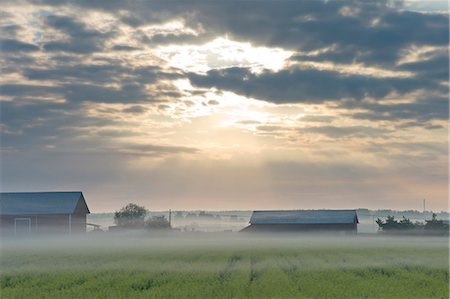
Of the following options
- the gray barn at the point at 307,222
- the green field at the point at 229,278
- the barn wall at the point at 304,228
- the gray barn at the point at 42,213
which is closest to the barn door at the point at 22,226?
the gray barn at the point at 42,213

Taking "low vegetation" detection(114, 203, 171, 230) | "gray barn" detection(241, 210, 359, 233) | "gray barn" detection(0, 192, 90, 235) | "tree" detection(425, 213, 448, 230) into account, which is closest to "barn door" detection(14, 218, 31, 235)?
"gray barn" detection(0, 192, 90, 235)

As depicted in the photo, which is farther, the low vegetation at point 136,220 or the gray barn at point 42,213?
the low vegetation at point 136,220

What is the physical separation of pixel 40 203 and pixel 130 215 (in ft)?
84.0

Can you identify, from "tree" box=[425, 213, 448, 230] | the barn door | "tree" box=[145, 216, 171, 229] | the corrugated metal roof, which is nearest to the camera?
the barn door

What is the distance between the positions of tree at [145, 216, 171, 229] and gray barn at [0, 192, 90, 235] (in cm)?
1777

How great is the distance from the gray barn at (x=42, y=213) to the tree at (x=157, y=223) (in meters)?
17.8

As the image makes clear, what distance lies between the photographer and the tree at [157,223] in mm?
106912

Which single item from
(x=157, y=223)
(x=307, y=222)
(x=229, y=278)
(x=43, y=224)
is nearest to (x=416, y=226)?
(x=307, y=222)

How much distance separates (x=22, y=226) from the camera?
284 ft

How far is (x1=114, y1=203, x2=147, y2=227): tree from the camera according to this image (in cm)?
11043

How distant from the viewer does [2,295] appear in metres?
24.4

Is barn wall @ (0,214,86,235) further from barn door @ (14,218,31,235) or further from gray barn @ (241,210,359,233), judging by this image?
gray barn @ (241,210,359,233)

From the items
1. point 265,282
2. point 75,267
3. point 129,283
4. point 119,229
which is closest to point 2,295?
point 129,283

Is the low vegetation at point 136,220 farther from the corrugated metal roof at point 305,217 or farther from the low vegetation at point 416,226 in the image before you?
the low vegetation at point 416,226
